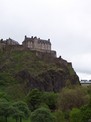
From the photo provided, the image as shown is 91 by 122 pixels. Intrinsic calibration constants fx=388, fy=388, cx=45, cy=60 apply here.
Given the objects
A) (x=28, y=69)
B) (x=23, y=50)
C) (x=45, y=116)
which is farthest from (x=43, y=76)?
(x=45, y=116)

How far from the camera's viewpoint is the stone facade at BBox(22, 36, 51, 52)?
180250 millimetres

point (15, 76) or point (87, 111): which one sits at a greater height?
point (15, 76)

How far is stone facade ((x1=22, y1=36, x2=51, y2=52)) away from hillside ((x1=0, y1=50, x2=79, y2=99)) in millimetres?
9975

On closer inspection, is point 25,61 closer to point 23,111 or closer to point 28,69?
point 28,69

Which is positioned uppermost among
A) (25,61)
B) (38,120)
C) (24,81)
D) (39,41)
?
(39,41)

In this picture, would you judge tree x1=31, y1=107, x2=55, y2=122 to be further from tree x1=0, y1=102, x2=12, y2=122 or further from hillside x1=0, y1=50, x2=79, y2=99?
hillside x1=0, y1=50, x2=79, y2=99

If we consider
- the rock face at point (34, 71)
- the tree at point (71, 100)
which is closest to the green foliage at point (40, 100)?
the tree at point (71, 100)

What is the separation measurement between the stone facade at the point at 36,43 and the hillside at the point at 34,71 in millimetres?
9975

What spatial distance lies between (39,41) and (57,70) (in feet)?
90.1

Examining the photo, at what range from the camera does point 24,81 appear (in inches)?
6048

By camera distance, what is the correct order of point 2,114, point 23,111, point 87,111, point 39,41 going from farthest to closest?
point 39,41, point 23,111, point 2,114, point 87,111

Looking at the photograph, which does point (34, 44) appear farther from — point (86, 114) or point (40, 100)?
point (86, 114)

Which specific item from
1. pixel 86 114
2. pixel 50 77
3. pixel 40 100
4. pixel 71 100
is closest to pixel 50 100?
pixel 40 100

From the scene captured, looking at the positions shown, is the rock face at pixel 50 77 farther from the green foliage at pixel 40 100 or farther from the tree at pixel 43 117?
the tree at pixel 43 117
